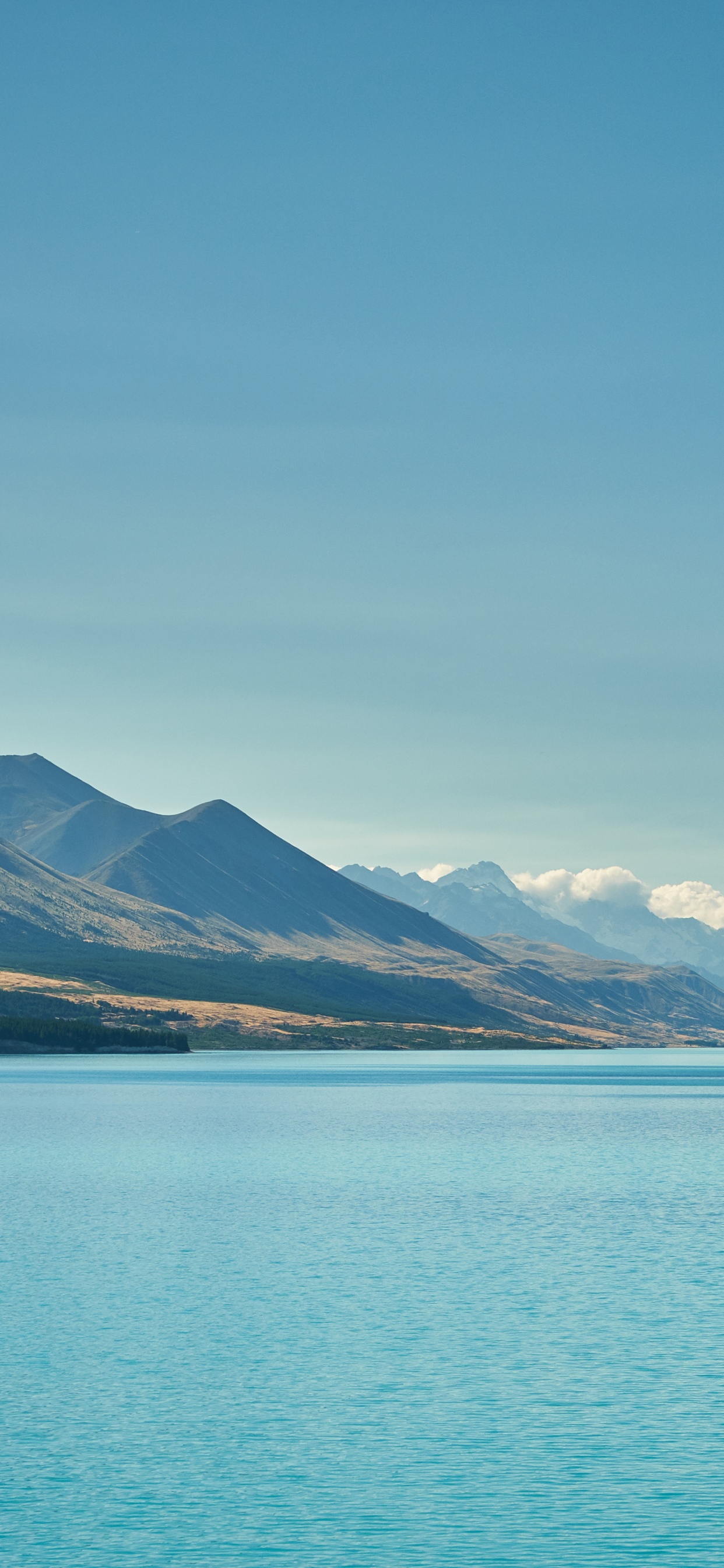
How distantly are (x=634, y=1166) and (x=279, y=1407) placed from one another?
233 feet

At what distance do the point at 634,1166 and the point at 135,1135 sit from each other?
157ft

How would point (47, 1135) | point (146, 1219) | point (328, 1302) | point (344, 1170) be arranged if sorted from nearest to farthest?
point (328, 1302)
point (146, 1219)
point (344, 1170)
point (47, 1135)

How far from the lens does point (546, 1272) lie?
61656 mm

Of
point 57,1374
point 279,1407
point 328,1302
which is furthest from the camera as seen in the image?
point 328,1302

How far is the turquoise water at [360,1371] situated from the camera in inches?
1260

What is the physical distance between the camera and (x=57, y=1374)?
45469 millimetres

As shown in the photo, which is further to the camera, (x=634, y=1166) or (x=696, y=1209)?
(x=634, y=1166)

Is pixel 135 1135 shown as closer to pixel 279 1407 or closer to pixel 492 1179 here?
pixel 492 1179

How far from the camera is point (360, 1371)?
46.0 metres

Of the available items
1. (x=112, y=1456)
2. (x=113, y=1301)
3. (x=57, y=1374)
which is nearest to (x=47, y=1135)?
(x=113, y=1301)

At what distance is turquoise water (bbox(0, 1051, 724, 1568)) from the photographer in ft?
105

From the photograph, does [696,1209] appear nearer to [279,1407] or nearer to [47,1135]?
[279,1407]

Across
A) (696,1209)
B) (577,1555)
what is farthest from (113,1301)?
(696,1209)

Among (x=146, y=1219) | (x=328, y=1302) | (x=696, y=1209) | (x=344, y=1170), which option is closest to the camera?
(x=328, y=1302)
